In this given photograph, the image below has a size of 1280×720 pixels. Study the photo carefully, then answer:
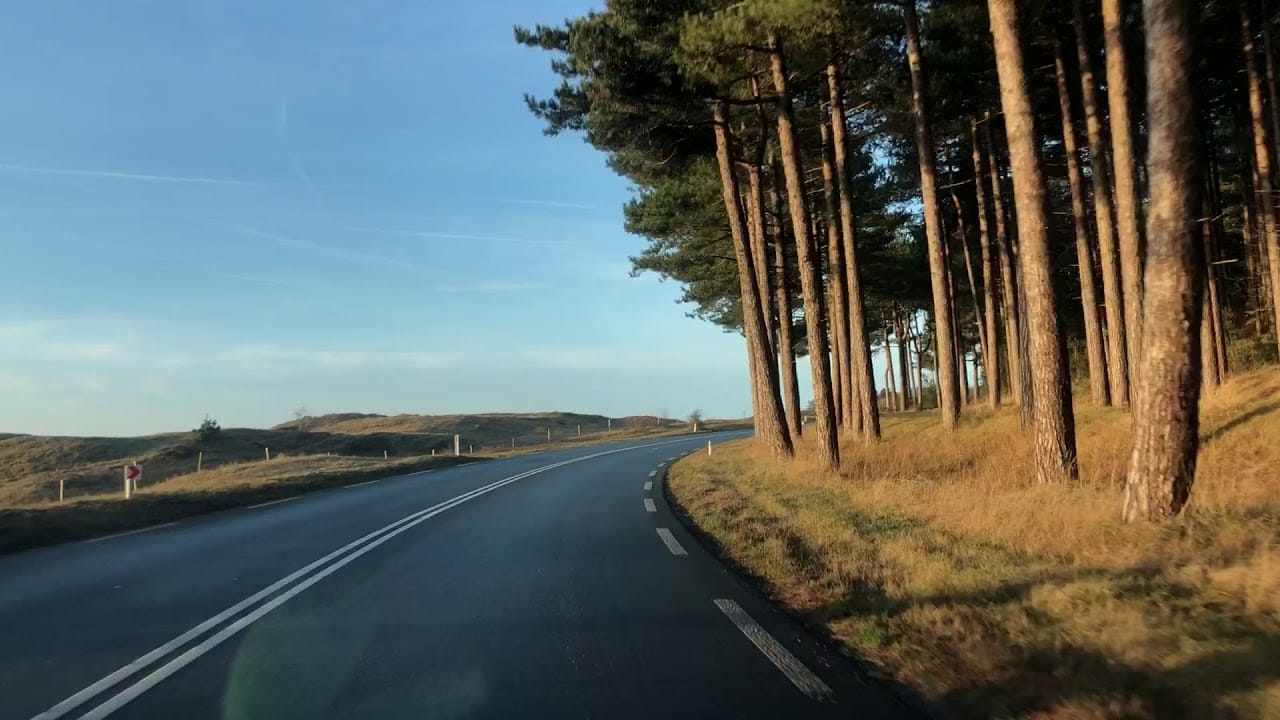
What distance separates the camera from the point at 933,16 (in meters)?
18.8

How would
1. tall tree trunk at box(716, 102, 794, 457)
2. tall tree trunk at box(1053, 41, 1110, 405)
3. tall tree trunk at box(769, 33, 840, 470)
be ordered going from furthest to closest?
tall tree trunk at box(716, 102, 794, 457) < tall tree trunk at box(1053, 41, 1110, 405) < tall tree trunk at box(769, 33, 840, 470)

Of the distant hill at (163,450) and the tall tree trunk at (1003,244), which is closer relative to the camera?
the tall tree trunk at (1003,244)

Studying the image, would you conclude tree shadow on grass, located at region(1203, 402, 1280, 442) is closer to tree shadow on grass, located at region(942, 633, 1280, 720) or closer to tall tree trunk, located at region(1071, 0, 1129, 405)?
tall tree trunk, located at region(1071, 0, 1129, 405)

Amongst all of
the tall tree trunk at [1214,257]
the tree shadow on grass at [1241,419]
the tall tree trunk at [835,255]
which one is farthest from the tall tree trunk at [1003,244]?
the tree shadow on grass at [1241,419]

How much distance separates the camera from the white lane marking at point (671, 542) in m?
10.4

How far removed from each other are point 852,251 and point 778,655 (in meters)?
16.3

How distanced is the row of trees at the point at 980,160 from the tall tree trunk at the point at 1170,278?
2cm

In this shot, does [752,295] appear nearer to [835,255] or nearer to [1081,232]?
[835,255]

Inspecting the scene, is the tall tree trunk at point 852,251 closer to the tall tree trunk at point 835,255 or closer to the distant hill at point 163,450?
the tall tree trunk at point 835,255

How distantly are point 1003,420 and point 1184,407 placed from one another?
15.3 m

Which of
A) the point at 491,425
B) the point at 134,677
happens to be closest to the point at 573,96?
the point at 134,677

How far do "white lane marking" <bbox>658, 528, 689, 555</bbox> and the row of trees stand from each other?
4732 millimetres

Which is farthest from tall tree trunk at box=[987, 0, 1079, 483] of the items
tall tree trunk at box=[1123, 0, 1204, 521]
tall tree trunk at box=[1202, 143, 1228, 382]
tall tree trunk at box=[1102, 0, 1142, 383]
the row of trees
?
tall tree trunk at box=[1202, 143, 1228, 382]

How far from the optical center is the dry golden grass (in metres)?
4.67
